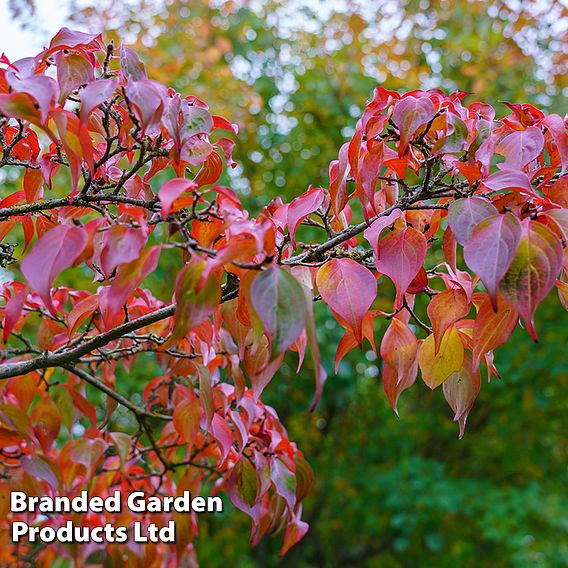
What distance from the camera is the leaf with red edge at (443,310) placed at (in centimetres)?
76

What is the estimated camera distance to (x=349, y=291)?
0.71 meters

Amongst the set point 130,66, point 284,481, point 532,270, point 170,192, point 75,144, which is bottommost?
point 284,481

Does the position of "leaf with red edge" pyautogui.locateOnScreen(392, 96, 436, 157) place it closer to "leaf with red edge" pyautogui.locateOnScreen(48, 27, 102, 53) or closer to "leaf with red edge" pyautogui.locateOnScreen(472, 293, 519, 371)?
"leaf with red edge" pyautogui.locateOnScreen(472, 293, 519, 371)

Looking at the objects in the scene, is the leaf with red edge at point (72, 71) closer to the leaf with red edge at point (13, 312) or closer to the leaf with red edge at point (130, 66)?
the leaf with red edge at point (130, 66)

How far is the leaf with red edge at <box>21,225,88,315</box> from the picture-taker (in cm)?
58

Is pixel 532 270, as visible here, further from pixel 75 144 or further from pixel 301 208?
pixel 75 144

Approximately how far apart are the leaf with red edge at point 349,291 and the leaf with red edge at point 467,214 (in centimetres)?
10

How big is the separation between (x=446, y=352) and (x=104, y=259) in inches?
17.0

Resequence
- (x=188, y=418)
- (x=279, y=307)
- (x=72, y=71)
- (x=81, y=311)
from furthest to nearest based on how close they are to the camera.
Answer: (x=188, y=418)
(x=81, y=311)
(x=72, y=71)
(x=279, y=307)

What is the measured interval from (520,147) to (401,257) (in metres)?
0.19

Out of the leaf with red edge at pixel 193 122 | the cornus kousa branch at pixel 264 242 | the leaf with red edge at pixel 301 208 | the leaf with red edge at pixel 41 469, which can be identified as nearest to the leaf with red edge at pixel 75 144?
the cornus kousa branch at pixel 264 242

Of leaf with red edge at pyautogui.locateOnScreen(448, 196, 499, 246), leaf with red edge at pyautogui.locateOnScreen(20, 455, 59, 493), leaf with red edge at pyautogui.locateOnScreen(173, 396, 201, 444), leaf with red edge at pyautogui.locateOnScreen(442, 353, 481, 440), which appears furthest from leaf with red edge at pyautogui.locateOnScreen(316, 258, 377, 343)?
leaf with red edge at pyautogui.locateOnScreen(20, 455, 59, 493)

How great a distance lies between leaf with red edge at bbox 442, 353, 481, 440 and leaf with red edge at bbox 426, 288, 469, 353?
90mm

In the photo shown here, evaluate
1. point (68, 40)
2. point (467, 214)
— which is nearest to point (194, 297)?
point (467, 214)
